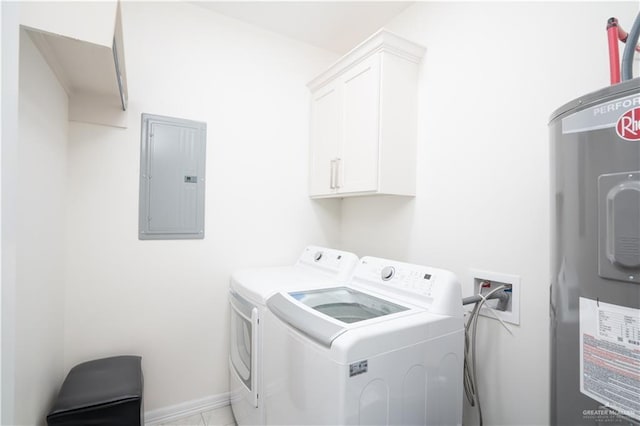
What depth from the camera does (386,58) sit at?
67.6 inches

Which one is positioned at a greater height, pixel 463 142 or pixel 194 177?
pixel 463 142

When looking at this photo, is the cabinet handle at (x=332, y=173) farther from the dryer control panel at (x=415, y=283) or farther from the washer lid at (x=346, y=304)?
the washer lid at (x=346, y=304)

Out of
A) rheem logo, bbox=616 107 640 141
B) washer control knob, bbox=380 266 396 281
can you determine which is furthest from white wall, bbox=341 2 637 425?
rheem logo, bbox=616 107 640 141

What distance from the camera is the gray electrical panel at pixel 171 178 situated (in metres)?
1.85

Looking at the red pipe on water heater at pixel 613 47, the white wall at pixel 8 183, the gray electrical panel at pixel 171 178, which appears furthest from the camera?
the gray electrical panel at pixel 171 178

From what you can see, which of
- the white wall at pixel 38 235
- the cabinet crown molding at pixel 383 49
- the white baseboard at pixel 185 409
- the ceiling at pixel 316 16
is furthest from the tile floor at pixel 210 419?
the ceiling at pixel 316 16

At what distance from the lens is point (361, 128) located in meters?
1.86

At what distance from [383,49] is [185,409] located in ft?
8.61

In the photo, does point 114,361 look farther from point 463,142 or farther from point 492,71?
point 492,71

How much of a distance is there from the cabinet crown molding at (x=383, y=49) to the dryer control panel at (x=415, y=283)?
4.12ft

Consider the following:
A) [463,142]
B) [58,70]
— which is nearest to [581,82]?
[463,142]

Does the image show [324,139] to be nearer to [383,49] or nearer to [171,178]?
[383,49]

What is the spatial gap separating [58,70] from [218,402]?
218cm

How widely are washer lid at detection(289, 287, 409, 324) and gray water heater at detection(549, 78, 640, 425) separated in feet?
1.90
